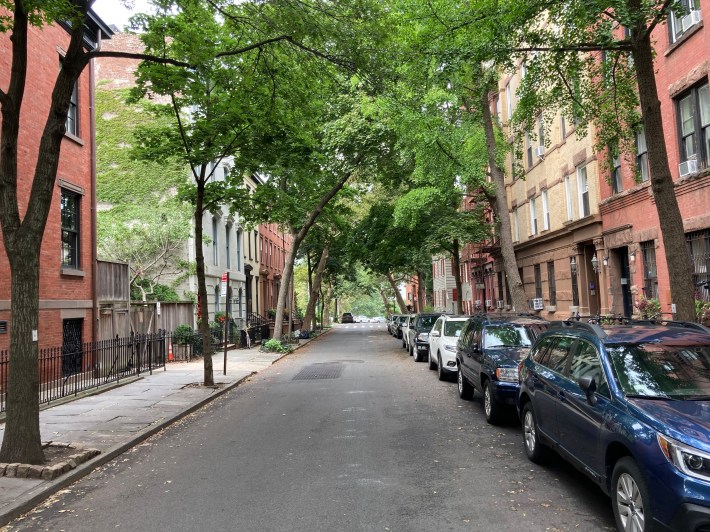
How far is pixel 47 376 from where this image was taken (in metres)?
12.1

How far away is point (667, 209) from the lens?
294 inches

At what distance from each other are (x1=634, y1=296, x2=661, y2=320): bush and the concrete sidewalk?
33.8ft

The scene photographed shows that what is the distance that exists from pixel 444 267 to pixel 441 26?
122ft

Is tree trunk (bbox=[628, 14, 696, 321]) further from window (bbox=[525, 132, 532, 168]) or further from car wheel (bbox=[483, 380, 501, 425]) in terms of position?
window (bbox=[525, 132, 532, 168])

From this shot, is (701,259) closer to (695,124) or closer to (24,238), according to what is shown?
(695,124)

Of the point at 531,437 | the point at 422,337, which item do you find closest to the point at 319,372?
the point at 422,337

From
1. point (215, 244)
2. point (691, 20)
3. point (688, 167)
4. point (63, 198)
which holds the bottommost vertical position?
point (688, 167)

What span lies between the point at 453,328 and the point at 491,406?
21.5ft

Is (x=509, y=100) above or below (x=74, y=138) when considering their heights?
above

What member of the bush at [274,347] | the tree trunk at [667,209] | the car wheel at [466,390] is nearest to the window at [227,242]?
the bush at [274,347]

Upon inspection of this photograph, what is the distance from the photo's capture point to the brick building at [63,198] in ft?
39.2

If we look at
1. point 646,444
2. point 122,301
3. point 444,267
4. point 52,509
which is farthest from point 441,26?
point 444,267

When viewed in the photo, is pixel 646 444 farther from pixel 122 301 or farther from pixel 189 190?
pixel 122 301

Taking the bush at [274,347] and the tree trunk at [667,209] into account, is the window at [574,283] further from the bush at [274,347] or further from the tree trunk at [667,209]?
the tree trunk at [667,209]
